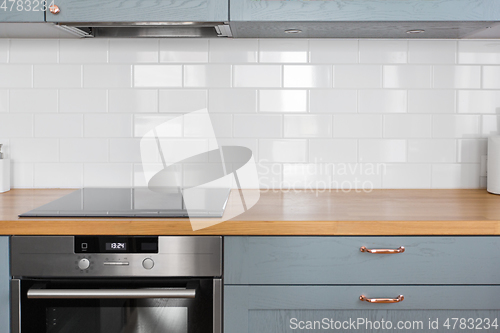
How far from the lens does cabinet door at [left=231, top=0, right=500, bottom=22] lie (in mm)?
1513

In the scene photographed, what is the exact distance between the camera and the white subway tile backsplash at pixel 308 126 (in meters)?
1.92

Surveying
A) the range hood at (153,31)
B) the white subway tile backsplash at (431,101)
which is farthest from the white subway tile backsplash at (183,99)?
the white subway tile backsplash at (431,101)

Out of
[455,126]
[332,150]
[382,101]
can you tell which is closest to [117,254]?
[332,150]

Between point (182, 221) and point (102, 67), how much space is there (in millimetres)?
929

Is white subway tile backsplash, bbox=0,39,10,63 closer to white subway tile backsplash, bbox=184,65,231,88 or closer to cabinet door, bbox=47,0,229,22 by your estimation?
cabinet door, bbox=47,0,229,22

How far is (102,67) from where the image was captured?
1904 mm

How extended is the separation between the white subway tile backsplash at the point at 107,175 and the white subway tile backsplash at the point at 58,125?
155 mm

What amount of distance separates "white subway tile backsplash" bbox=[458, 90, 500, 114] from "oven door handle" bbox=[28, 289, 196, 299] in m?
1.38

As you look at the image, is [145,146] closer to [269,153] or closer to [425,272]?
[269,153]

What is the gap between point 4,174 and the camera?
5.98ft

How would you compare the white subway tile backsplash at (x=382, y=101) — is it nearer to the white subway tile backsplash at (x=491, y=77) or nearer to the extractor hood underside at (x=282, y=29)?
the extractor hood underside at (x=282, y=29)

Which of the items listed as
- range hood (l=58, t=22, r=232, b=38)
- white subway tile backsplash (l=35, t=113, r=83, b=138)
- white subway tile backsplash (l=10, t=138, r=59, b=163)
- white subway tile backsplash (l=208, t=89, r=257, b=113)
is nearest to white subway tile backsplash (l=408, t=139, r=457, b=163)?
→ white subway tile backsplash (l=208, t=89, r=257, b=113)

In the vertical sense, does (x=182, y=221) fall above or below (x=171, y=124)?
below

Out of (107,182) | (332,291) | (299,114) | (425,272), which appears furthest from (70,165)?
(425,272)
